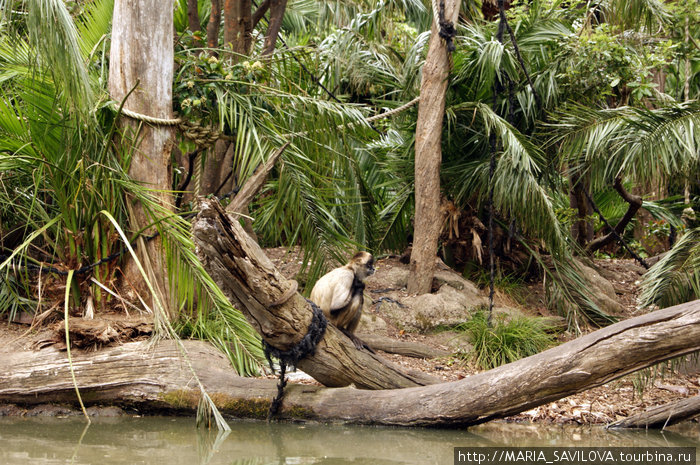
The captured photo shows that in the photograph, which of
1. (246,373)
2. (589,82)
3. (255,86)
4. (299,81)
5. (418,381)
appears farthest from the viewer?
(589,82)

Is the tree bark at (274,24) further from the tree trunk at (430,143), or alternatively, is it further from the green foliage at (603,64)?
the green foliage at (603,64)

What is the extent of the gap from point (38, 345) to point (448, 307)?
14.1 ft

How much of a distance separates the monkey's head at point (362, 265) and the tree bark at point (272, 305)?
3.31 ft

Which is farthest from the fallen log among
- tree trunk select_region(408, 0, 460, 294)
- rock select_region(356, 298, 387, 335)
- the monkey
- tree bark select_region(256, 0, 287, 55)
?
tree bark select_region(256, 0, 287, 55)

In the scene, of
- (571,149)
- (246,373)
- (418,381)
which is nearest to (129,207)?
(246,373)

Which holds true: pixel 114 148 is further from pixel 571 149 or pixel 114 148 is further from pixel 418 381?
pixel 571 149

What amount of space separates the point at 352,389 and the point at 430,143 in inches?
140

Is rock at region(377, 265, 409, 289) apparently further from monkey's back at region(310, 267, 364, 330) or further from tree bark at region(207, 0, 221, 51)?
tree bark at region(207, 0, 221, 51)

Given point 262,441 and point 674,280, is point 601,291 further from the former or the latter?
point 262,441

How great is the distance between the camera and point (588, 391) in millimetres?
6098

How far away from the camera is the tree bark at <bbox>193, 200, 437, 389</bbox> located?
389cm

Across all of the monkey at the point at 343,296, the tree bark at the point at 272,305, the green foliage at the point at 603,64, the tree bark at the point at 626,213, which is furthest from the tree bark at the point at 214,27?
the tree bark at the point at 626,213

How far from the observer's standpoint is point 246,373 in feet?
19.3

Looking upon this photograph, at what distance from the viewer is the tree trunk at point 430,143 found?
24.5 ft
